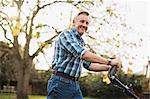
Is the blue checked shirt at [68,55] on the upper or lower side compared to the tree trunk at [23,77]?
upper

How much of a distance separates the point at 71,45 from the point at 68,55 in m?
0.13

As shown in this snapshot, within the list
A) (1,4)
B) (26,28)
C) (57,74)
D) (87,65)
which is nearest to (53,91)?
(57,74)

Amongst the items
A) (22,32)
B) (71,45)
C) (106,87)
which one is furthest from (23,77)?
(71,45)

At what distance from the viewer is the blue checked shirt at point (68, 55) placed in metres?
3.69

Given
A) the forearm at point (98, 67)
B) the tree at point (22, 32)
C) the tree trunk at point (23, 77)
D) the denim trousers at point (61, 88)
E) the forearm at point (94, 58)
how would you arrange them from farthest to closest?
1. the tree trunk at point (23, 77)
2. the tree at point (22, 32)
3. the forearm at point (98, 67)
4. the denim trousers at point (61, 88)
5. the forearm at point (94, 58)

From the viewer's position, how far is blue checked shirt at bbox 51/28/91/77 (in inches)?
145

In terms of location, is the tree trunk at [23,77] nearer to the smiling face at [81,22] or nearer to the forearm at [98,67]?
the forearm at [98,67]

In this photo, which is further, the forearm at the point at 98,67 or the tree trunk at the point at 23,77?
the tree trunk at the point at 23,77

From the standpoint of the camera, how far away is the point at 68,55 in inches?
148

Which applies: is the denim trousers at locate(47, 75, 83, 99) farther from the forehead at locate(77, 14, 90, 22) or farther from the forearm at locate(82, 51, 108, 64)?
the forehead at locate(77, 14, 90, 22)

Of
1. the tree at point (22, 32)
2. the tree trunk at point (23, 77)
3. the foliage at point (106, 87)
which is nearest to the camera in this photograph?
the tree at point (22, 32)

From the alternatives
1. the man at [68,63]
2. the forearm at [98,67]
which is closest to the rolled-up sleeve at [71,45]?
the man at [68,63]

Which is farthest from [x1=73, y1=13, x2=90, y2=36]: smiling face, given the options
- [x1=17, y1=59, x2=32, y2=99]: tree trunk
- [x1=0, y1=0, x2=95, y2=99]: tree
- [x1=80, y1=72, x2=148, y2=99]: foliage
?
[x1=80, y1=72, x2=148, y2=99]: foliage

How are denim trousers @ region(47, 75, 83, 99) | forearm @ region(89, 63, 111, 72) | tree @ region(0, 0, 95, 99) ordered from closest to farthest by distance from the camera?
1. denim trousers @ region(47, 75, 83, 99)
2. forearm @ region(89, 63, 111, 72)
3. tree @ region(0, 0, 95, 99)
